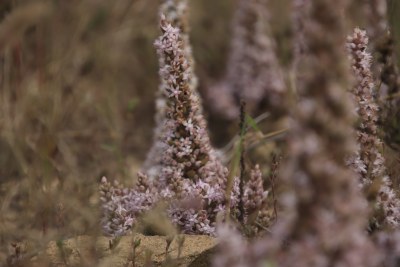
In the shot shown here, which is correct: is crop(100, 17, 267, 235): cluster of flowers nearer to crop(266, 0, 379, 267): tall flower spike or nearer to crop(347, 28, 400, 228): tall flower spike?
crop(347, 28, 400, 228): tall flower spike

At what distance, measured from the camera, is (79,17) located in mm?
5426

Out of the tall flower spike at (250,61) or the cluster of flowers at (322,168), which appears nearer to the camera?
the cluster of flowers at (322,168)

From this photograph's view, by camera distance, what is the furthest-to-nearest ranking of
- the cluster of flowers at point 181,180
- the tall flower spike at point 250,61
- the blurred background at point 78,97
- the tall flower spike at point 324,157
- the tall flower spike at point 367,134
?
the tall flower spike at point 250,61 → the blurred background at point 78,97 → the cluster of flowers at point 181,180 → the tall flower spike at point 367,134 → the tall flower spike at point 324,157

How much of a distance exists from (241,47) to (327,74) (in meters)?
4.59

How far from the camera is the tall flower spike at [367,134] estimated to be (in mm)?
2359

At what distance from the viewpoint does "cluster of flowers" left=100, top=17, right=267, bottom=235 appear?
2.75 meters

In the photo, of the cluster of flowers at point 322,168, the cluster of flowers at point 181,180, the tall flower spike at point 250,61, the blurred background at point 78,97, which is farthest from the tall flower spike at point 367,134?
the tall flower spike at point 250,61

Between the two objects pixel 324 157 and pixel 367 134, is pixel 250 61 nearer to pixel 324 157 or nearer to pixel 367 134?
pixel 367 134

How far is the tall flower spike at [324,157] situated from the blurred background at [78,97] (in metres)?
1.08

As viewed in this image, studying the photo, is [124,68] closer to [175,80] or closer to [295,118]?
[175,80]

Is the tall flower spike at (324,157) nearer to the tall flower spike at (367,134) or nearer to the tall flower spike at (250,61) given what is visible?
the tall flower spike at (367,134)

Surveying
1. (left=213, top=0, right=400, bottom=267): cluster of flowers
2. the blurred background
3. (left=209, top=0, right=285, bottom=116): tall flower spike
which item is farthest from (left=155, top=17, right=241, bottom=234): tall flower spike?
(left=209, top=0, right=285, bottom=116): tall flower spike

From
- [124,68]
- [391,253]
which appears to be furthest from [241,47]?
[391,253]

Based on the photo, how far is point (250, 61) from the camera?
6117 millimetres
